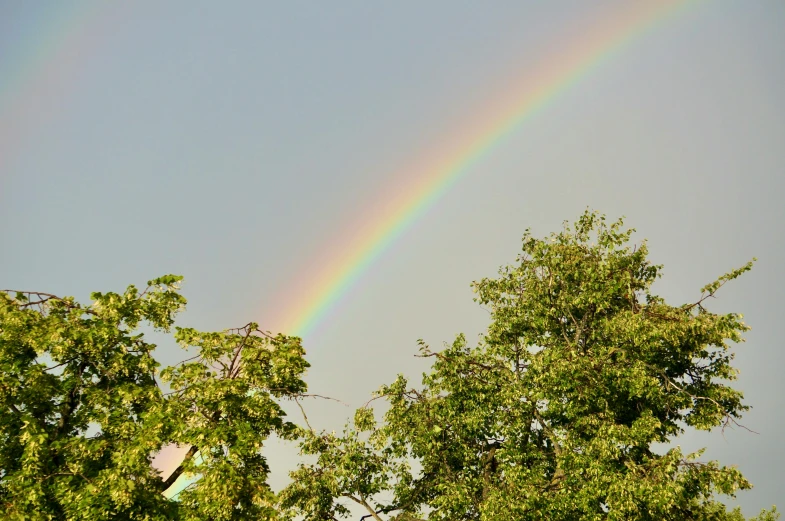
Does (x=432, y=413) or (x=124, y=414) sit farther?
(x=432, y=413)

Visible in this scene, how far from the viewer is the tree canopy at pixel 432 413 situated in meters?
14.7

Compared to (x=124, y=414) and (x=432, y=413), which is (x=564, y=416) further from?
(x=124, y=414)

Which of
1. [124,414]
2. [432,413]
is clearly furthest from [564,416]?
[124,414]

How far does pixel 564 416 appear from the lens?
2317 cm

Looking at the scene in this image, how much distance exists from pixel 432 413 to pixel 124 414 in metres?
12.0

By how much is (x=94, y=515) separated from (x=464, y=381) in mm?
14330

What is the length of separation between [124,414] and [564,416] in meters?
16.9

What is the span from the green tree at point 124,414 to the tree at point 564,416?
417 centimetres

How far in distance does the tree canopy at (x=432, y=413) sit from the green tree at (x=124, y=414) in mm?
55

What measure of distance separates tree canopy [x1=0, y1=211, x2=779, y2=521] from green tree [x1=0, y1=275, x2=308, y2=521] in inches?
2.2

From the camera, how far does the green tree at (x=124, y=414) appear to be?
13984mm

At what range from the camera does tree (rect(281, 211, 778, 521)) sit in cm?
1867

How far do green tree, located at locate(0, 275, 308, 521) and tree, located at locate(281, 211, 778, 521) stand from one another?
164 inches

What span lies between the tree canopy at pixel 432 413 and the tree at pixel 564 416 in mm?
79
